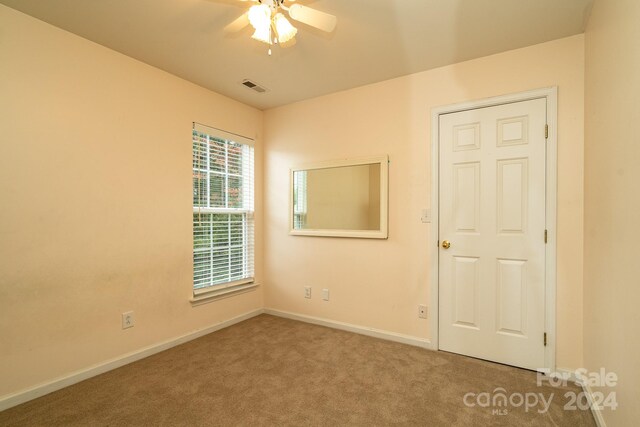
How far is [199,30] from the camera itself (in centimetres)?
211

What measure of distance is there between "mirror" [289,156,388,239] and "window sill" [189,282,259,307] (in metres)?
0.85

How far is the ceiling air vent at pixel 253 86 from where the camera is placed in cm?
292

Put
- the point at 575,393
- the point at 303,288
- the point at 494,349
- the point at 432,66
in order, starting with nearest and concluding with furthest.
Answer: the point at 575,393, the point at 494,349, the point at 432,66, the point at 303,288

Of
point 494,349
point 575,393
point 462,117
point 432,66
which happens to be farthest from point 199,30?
point 575,393

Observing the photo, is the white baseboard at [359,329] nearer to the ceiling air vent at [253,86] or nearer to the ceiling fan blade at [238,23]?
the ceiling air vent at [253,86]

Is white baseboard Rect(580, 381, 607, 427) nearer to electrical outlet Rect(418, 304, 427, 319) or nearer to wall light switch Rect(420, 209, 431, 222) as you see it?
electrical outlet Rect(418, 304, 427, 319)

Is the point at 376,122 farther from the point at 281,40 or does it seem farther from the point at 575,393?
the point at 575,393

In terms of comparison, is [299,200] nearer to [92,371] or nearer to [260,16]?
[260,16]

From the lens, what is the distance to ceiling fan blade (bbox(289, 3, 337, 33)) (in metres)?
1.57

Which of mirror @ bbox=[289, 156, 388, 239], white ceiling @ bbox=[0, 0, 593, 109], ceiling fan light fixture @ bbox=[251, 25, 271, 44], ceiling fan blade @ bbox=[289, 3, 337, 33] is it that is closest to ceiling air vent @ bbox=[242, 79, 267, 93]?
white ceiling @ bbox=[0, 0, 593, 109]

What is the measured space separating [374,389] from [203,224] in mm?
2194

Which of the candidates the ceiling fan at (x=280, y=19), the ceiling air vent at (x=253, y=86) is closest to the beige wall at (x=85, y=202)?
the ceiling air vent at (x=253, y=86)

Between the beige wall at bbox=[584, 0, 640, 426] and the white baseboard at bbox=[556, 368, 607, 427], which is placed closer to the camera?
the beige wall at bbox=[584, 0, 640, 426]

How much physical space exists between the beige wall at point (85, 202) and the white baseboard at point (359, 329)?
1025 mm
